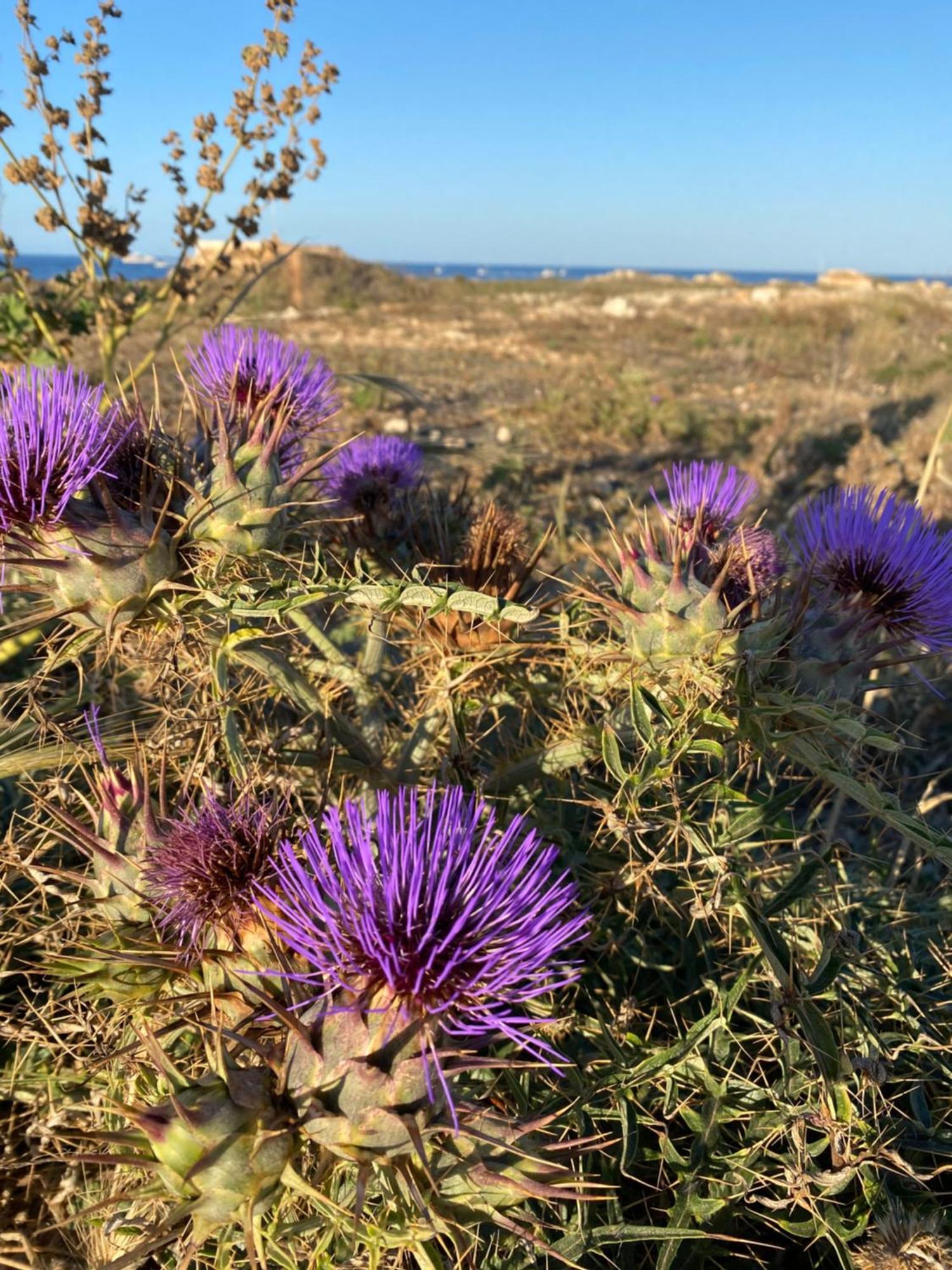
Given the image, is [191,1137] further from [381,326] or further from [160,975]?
[381,326]

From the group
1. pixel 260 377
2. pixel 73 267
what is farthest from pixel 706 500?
pixel 73 267

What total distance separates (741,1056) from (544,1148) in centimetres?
93

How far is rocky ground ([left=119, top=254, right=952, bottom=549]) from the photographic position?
7.36 meters

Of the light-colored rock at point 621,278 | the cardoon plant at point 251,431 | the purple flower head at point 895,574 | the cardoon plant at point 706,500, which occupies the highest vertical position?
the light-colored rock at point 621,278

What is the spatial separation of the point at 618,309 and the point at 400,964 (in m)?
29.8

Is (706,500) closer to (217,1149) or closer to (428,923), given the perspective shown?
(428,923)

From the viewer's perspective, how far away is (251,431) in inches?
77.5

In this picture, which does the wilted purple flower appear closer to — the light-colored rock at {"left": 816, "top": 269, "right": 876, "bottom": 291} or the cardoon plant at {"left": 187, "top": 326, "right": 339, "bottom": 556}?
the cardoon plant at {"left": 187, "top": 326, "right": 339, "bottom": 556}

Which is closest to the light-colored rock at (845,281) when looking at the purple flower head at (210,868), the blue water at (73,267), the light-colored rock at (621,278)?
the light-colored rock at (621,278)

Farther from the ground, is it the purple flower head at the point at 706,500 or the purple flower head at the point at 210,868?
the purple flower head at the point at 706,500

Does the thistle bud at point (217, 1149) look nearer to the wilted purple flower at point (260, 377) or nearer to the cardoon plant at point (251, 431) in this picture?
the cardoon plant at point (251, 431)

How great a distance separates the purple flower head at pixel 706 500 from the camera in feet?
7.20

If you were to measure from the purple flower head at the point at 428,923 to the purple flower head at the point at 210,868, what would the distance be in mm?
163

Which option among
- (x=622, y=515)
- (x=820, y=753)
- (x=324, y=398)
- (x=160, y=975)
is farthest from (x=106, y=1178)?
(x=622, y=515)
